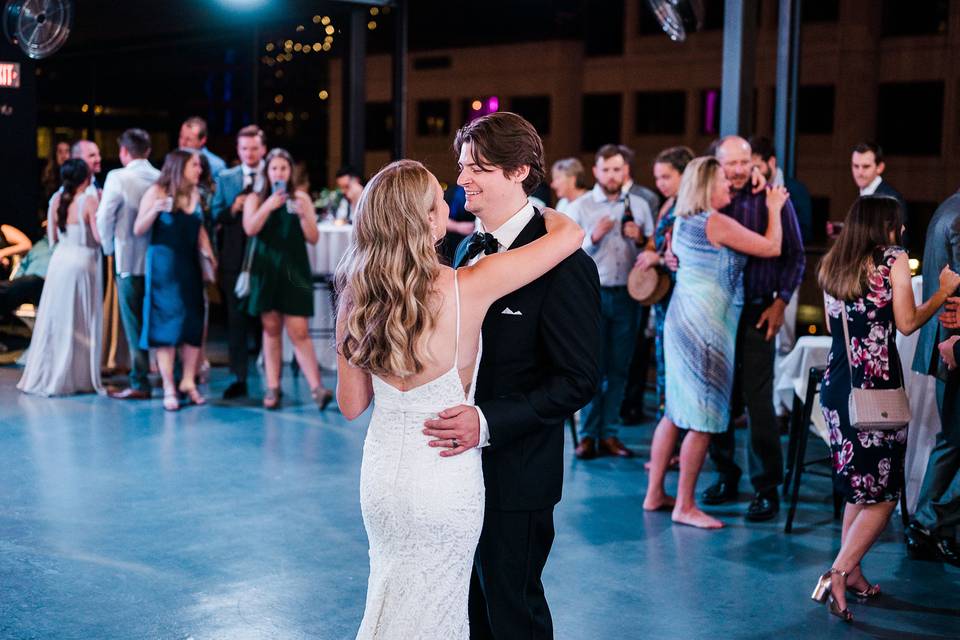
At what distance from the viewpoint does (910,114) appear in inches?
1548

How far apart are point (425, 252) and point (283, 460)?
3604mm

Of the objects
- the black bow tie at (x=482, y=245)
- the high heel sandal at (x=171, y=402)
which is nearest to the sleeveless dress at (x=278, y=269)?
the high heel sandal at (x=171, y=402)

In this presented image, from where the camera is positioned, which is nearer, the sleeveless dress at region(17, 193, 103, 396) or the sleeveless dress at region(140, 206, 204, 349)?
the sleeveless dress at region(140, 206, 204, 349)

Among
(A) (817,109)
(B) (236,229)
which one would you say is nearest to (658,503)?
(B) (236,229)

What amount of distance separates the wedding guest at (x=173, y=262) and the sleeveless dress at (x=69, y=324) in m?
0.58

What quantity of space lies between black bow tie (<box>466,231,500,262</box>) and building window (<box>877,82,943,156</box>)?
1555 inches

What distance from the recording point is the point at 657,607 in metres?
3.64

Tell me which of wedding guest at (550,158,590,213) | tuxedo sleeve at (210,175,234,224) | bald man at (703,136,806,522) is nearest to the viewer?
bald man at (703,136,806,522)

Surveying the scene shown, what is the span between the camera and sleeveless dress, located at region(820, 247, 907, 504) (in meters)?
3.71

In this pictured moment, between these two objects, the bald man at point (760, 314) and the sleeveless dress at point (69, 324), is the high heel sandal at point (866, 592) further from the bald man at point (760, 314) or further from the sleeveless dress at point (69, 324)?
the sleeveless dress at point (69, 324)

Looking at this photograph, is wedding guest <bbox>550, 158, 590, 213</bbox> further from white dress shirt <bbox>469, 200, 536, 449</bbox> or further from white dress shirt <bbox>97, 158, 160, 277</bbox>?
white dress shirt <bbox>469, 200, 536, 449</bbox>

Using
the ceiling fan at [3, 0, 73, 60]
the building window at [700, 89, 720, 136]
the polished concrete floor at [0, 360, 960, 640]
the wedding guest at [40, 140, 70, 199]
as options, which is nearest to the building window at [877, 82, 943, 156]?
the building window at [700, 89, 720, 136]

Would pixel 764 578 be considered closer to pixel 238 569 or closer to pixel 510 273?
pixel 238 569

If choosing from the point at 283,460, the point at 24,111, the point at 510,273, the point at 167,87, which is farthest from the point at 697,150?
the point at 510,273
